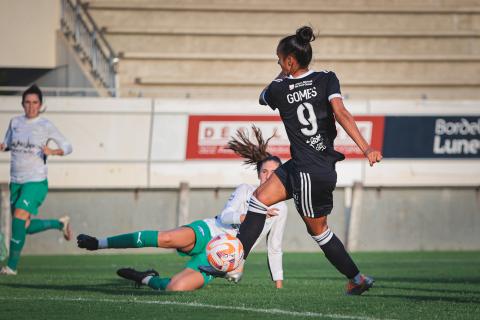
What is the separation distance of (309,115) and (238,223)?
5.18 ft

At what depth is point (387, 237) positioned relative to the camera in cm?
1867

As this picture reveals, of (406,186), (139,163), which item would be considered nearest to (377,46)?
(406,186)

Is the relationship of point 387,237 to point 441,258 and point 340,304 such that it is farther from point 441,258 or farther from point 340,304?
point 340,304

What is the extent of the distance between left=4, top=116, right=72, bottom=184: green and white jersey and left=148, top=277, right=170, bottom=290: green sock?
3.83 m

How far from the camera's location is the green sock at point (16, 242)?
12086 millimetres

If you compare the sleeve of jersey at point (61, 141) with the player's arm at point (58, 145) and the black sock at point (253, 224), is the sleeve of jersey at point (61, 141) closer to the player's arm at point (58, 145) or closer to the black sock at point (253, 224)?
the player's arm at point (58, 145)

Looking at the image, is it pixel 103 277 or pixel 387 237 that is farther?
pixel 387 237

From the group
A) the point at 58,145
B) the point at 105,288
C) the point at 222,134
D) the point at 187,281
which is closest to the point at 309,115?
the point at 187,281

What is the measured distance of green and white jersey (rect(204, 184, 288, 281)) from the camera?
30.4 ft

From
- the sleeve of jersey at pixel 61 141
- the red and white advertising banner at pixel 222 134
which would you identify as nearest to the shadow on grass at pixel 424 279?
the sleeve of jersey at pixel 61 141

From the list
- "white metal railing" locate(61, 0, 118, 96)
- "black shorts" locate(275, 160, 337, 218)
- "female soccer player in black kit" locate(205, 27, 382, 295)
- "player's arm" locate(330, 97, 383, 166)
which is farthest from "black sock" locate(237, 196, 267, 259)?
"white metal railing" locate(61, 0, 118, 96)

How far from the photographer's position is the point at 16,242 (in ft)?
40.3

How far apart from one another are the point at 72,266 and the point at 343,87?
9807 millimetres

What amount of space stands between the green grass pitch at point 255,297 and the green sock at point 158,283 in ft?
0.33
